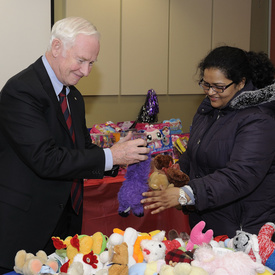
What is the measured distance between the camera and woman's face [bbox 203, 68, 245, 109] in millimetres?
→ 1770

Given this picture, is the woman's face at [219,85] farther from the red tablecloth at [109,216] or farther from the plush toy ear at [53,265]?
the red tablecloth at [109,216]

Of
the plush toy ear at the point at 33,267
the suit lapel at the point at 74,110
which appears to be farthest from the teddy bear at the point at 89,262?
the suit lapel at the point at 74,110

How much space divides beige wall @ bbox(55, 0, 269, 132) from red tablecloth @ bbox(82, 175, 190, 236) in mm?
1133

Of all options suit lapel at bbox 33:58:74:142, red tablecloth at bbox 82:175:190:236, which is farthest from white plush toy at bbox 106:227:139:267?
red tablecloth at bbox 82:175:190:236

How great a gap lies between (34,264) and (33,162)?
1.33ft

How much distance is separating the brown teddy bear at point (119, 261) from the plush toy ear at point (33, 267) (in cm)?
24

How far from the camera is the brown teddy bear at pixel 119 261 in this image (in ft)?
4.15

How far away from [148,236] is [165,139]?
5.42 feet

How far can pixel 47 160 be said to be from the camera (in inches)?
59.3

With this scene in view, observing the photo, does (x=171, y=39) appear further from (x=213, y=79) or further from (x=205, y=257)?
(x=205, y=257)

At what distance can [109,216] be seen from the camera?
8.89 feet

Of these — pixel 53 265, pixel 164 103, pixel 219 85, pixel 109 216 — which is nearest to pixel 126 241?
pixel 53 265

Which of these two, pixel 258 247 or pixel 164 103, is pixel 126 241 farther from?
pixel 164 103

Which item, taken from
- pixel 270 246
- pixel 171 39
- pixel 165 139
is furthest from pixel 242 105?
pixel 171 39
